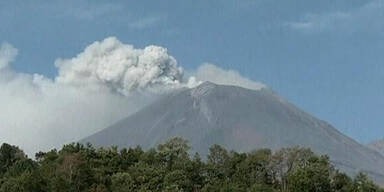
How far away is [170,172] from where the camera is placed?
81.5 m

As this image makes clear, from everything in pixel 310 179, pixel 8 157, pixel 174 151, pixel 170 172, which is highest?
pixel 8 157

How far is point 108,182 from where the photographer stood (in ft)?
266

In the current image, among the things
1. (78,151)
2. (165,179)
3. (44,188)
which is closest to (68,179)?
(44,188)

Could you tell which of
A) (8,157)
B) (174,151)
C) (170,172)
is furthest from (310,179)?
(8,157)

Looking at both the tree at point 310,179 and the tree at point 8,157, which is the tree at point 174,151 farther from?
the tree at point 8,157

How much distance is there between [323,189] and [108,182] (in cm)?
2195

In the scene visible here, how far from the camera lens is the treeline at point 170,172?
250ft

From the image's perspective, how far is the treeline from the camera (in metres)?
76.3

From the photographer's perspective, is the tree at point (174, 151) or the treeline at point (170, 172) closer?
the treeline at point (170, 172)

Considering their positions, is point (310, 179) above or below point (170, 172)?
below

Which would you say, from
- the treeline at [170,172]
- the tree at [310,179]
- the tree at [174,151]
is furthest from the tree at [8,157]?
the tree at [310,179]

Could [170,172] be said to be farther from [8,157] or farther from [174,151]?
[8,157]

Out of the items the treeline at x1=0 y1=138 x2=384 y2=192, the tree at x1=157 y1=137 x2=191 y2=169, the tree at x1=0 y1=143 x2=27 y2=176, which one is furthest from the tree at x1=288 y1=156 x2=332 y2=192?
the tree at x1=0 y1=143 x2=27 y2=176

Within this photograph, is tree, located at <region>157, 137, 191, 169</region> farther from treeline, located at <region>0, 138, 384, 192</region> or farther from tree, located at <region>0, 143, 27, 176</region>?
tree, located at <region>0, 143, 27, 176</region>
